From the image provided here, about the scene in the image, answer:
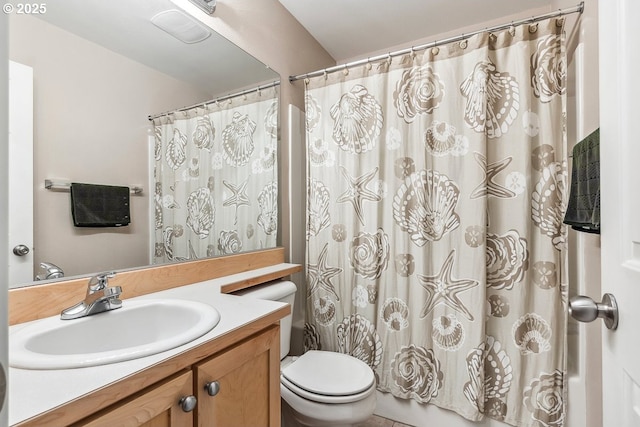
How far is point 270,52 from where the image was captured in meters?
1.76

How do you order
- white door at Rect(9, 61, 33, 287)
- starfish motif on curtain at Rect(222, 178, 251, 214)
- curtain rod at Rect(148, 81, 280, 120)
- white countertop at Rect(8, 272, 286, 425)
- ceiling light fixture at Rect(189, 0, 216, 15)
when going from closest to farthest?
white countertop at Rect(8, 272, 286, 425), white door at Rect(9, 61, 33, 287), curtain rod at Rect(148, 81, 280, 120), ceiling light fixture at Rect(189, 0, 216, 15), starfish motif on curtain at Rect(222, 178, 251, 214)

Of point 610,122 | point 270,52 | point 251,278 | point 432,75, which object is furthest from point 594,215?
point 270,52

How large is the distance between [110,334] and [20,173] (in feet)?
1.65

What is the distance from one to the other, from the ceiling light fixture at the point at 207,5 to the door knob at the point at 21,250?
3.68ft

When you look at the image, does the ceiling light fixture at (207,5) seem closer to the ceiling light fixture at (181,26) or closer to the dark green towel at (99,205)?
the ceiling light fixture at (181,26)

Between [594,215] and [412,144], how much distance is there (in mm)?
925

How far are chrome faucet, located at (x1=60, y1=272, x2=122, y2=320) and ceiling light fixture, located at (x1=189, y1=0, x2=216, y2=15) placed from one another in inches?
45.8

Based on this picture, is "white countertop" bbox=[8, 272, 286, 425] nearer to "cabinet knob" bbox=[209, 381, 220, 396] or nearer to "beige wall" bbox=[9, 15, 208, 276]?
"cabinet knob" bbox=[209, 381, 220, 396]

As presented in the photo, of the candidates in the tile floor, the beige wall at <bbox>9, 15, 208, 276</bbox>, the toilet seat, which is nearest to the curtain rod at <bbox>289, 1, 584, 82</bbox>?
the beige wall at <bbox>9, 15, 208, 276</bbox>

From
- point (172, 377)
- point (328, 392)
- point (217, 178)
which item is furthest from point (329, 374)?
point (217, 178)

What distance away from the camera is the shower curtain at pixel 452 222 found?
1.39 m

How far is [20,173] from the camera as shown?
82cm

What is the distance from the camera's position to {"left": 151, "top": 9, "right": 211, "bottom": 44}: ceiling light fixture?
1208 mm

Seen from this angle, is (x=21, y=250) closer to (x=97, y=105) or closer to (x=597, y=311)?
(x=97, y=105)
